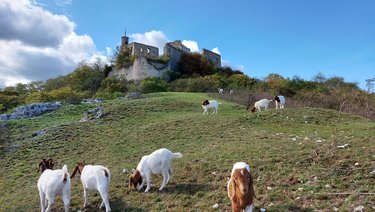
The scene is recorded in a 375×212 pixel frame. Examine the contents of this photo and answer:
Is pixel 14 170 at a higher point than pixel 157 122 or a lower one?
lower

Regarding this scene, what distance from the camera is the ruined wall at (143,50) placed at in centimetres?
8225

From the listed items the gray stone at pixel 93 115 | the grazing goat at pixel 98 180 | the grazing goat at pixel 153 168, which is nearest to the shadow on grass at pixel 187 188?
the grazing goat at pixel 153 168

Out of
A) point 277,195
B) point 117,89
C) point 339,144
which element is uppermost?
point 117,89

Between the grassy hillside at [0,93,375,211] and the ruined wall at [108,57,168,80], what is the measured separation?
39.1m

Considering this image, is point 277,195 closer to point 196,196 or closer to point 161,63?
point 196,196

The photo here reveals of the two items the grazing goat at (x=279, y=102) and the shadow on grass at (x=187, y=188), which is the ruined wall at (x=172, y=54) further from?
the shadow on grass at (x=187, y=188)

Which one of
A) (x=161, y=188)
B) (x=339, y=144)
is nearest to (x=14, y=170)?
(x=161, y=188)

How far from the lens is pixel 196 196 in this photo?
9906 millimetres

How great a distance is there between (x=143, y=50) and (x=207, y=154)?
71451 millimetres

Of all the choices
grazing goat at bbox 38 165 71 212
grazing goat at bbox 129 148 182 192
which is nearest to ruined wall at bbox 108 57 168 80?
grazing goat at bbox 129 148 182 192

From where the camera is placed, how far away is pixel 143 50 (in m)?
83.8

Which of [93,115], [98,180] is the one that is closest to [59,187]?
[98,180]

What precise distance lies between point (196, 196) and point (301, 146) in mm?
5439

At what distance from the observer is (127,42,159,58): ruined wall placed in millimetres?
82250
